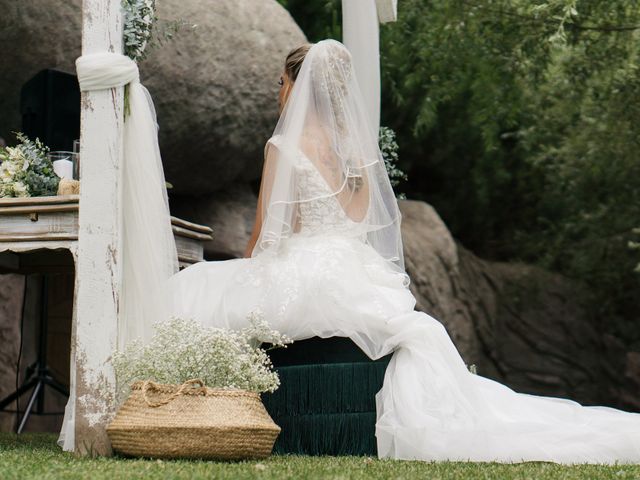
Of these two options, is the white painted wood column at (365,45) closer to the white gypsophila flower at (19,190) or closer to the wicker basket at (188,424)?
the white gypsophila flower at (19,190)

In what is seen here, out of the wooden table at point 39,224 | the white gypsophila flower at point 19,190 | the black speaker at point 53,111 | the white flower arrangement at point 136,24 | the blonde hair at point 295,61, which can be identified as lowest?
the wooden table at point 39,224

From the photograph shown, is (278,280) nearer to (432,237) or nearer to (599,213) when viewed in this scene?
(432,237)

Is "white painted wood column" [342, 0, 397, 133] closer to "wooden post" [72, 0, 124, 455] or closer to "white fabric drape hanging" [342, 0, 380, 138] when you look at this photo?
"white fabric drape hanging" [342, 0, 380, 138]

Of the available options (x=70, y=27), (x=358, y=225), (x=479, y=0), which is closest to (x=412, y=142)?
(x=479, y=0)

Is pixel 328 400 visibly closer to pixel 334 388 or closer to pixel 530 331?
pixel 334 388

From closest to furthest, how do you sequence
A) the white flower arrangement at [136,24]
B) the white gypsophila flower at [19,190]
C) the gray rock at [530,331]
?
1. the white flower arrangement at [136,24]
2. the white gypsophila flower at [19,190]
3. the gray rock at [530,331]

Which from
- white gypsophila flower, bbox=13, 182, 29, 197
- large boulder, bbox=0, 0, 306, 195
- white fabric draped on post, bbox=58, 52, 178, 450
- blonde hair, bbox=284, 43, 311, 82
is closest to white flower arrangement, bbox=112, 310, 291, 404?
white fabric draped on post, bbox=58, 52, 178, 450

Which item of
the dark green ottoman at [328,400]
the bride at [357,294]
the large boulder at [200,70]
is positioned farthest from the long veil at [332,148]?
the large boulder at [200,70]

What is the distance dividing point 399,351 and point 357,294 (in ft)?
1.19

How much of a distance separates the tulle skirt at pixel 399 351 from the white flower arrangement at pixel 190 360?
45cm

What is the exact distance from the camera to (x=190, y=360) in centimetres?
428

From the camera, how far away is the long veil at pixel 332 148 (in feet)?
17.0

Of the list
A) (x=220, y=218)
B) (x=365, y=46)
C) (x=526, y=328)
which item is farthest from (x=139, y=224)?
(x=526, y=328)

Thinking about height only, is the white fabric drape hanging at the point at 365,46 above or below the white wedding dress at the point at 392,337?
above
